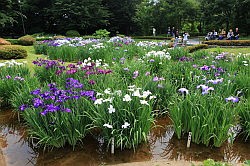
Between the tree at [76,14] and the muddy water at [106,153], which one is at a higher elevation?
the tree at [76,14]

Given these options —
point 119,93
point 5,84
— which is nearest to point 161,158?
point 119,93

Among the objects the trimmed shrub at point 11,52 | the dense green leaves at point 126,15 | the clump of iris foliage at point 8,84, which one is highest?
the dense green leaves at point 126,15

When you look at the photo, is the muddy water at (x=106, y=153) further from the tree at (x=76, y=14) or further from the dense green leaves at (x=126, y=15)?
the tree at (x=76, y=14)

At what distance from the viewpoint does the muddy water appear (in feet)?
9.90

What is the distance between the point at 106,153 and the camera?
3172mm

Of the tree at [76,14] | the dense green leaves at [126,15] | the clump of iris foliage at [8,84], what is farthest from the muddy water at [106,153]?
the tree at [76,14]

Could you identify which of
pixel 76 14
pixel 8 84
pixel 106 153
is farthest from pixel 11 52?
pixel 76 14

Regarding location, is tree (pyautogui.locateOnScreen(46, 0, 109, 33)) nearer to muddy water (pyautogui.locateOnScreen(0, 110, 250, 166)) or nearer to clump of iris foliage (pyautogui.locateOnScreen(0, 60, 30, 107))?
clump of iris foliage (pyautogui.locateOnScreen(0, 60, 30, 107))

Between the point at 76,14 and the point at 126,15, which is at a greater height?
the point at 126,15

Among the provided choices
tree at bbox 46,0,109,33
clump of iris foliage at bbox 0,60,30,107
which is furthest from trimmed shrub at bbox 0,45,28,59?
tree at bbox 46,0,109,33

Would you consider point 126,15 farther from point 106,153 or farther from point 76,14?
point 106,153

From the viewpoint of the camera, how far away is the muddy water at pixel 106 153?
3.02 meters

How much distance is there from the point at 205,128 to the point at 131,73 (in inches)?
97.0

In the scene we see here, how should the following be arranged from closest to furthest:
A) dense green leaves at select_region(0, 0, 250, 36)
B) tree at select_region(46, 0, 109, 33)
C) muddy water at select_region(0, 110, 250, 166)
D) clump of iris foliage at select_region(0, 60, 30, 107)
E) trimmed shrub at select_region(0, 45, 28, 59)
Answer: muddy water at select_region(0, 110, 250, 166) < clump of iris foliage at select_region(0, 60, 30, 107) < trimmed shrub at select_region(0, 45, 28, 59) < dense green leaves at select_region(0, 0, 250, 36) < tree at select_region(46, 0, 109, 33)
